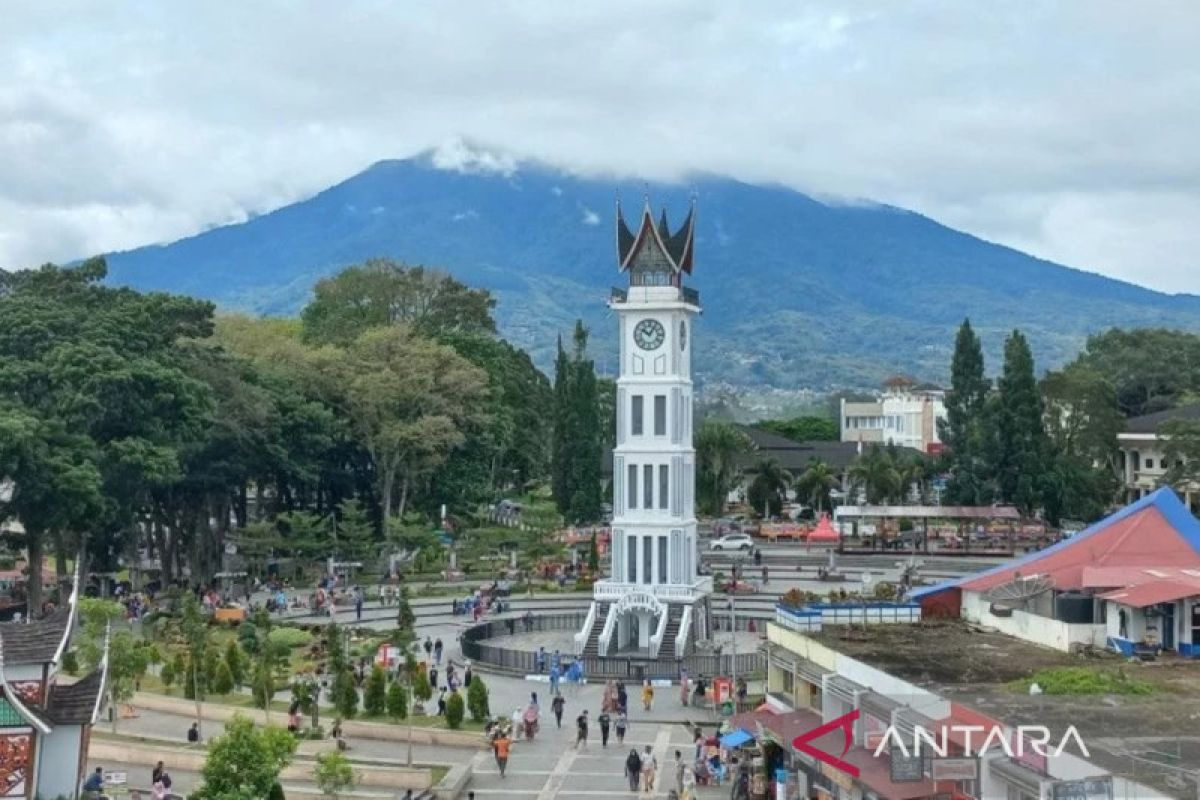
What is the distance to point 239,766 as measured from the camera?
2312cm

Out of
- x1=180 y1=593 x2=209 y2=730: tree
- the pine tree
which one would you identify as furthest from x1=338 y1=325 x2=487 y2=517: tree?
the pine tree

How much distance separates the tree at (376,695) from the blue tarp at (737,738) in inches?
371

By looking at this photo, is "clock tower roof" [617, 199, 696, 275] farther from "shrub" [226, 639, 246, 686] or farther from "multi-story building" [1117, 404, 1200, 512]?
"multi-story building" [1117, 404, 1200, 512]

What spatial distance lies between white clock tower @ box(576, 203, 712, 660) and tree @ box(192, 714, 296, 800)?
84.6ft

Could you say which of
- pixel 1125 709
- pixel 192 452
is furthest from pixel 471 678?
pixel 192 452

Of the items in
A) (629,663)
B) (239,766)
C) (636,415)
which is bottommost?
(629,663)

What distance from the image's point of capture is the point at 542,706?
40.5m

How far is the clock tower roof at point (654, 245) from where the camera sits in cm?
4912

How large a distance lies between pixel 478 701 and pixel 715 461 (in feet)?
163

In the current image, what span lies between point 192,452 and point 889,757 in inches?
1649

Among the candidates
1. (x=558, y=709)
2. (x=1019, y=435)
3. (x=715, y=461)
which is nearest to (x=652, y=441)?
(x=558, y=709)

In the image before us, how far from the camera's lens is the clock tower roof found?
49125 millimetres

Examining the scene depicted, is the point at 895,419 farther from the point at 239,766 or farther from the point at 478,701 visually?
the point at 239,766

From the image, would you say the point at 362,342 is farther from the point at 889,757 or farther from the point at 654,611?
the point at 889,757
